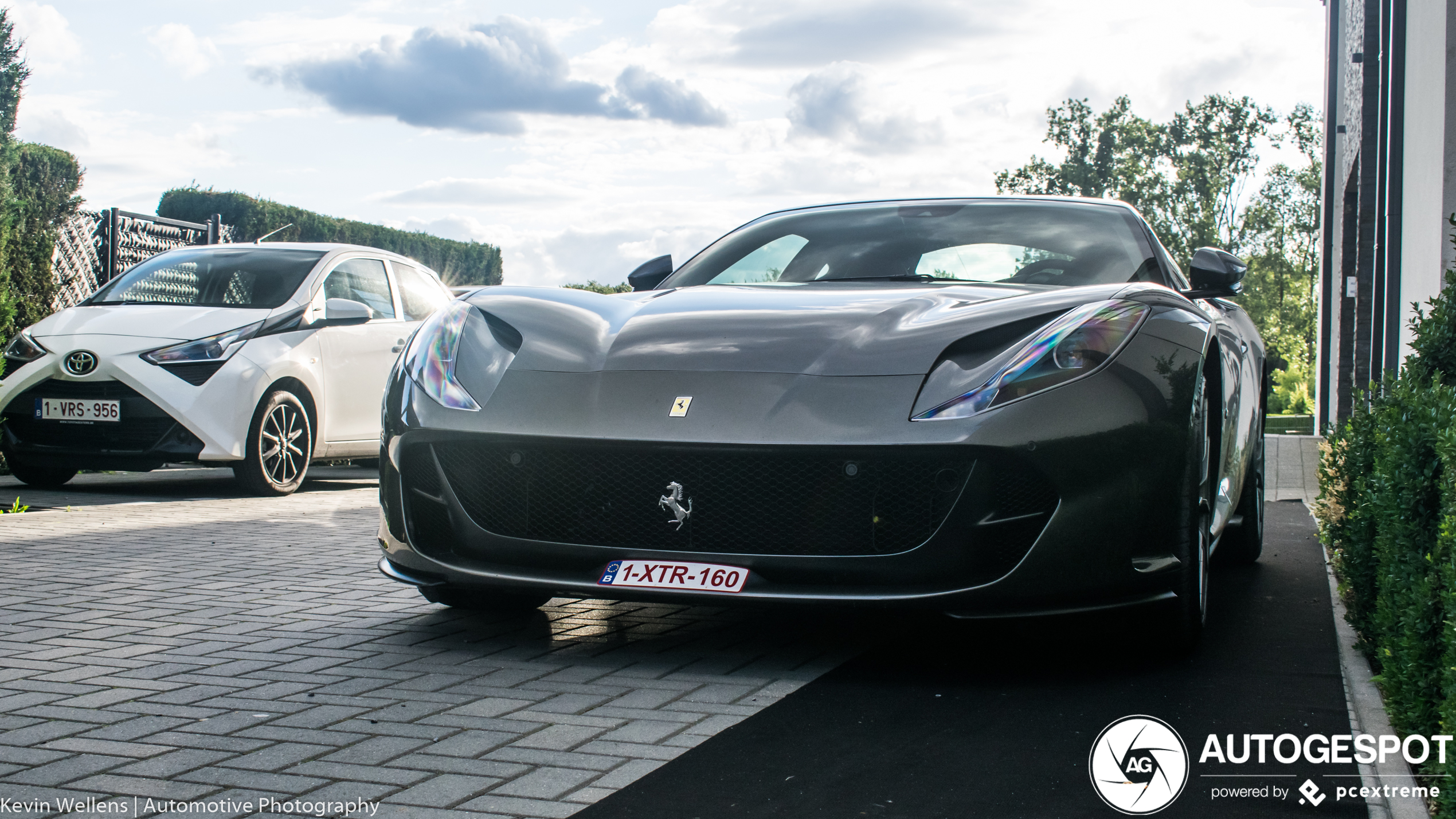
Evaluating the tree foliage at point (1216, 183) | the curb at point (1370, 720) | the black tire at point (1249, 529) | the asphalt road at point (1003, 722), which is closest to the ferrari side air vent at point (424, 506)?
the asphalt road at point (1003, 722)

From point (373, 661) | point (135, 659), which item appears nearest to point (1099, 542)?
point (373, 661)

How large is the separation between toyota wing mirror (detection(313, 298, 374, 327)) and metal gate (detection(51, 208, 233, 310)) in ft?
15.2

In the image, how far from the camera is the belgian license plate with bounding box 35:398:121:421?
8.08 m

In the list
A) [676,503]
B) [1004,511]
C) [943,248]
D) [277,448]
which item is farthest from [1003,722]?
[277,448]

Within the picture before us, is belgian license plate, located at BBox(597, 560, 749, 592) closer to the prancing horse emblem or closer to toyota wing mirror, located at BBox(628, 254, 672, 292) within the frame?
the prancing horse emblem

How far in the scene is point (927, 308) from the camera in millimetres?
3754

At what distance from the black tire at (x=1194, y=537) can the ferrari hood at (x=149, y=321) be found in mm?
6406

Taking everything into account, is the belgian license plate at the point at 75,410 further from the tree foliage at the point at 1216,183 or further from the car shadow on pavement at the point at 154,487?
the tree foliage at the point at 1216,183

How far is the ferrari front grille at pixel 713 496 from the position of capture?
10.9ft

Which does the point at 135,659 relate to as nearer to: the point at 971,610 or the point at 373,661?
the point at 373,661

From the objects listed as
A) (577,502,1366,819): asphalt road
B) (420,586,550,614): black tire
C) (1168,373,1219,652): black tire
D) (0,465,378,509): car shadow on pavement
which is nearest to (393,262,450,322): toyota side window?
(0,465,378,509): car shadow on pavement

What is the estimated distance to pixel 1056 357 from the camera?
135 inches

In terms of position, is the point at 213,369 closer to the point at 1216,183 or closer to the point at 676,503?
the point at 676,503

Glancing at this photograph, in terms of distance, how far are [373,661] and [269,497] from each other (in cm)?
516
